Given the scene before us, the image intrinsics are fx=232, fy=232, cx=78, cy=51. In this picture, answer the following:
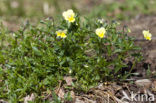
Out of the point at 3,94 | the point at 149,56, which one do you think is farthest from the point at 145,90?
the point at 3,94

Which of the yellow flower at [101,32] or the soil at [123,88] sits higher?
the yellow flower at [101,32]

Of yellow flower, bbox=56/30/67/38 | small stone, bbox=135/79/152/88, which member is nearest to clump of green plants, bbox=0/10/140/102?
yellow flower, bbox=56/30/67/38

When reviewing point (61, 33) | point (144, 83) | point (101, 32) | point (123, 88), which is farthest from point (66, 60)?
point (144, 83)

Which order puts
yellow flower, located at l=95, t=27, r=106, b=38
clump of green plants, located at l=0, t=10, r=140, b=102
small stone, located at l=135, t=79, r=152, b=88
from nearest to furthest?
yellow flower, located at l=95, t=27, r=106, b=38, clump of green plants, located at l=0, t=10, r=140, b=102, small stone, located at l=135, t=79, r=152, b=88

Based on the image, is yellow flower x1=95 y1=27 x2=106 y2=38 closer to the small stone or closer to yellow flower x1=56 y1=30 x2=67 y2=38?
yellow flower x1=56 y1=30 x2=67 y2=38

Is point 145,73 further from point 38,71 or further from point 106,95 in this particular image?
point 38,71

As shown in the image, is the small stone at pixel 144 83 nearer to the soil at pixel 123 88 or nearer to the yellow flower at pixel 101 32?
the soil at pixel 123 88

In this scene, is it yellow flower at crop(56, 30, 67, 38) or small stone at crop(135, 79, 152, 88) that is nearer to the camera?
yellow flower at crop(56, 30, 67, 38)

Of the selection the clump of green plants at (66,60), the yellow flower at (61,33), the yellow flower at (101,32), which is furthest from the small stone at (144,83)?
the yellow flower at (61,33)

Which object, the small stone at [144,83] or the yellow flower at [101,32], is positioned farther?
the small stone at [144,83]
